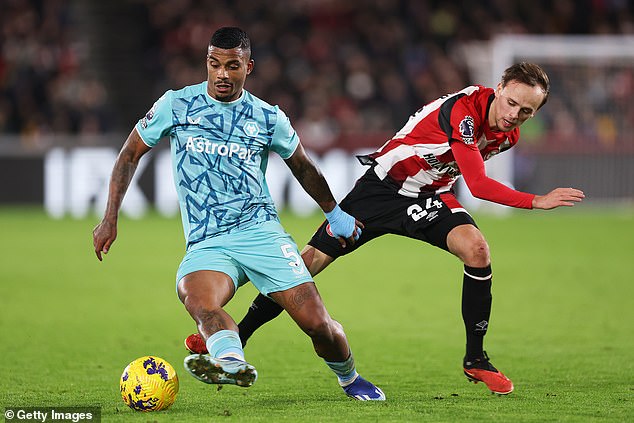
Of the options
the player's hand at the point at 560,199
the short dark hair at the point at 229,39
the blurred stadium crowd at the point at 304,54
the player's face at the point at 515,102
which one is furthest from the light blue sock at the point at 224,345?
the blurred stadium crowd at the point at 304,54

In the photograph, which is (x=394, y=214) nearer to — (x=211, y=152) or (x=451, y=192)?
(x=451, y=192)

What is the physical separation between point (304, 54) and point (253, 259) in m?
17.8

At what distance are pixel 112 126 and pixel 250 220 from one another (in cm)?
1654

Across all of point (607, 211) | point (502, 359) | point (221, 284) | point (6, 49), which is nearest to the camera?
point (221, 284)

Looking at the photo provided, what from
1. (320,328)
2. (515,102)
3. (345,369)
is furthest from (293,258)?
(515,102)

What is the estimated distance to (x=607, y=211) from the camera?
21719 mm

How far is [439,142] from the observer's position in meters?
7.11

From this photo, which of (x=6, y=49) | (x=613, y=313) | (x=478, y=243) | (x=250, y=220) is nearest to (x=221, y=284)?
(x=250, y=220)

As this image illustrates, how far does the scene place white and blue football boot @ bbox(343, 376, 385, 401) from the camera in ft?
21.1

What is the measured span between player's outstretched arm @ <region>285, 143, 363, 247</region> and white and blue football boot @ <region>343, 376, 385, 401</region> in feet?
2.87

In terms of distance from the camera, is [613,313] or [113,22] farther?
[113,22]

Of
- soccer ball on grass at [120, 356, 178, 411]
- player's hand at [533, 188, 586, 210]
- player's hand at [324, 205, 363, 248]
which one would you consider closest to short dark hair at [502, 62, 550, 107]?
player's hand at [533, 188, 586, 210]

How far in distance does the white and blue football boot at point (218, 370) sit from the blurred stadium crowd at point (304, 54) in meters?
15.7

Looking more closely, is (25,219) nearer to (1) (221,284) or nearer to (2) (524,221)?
(2) (524,221)
